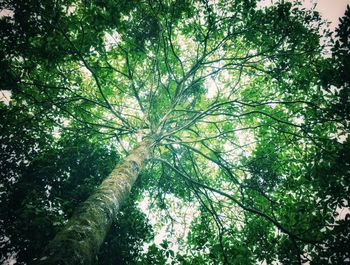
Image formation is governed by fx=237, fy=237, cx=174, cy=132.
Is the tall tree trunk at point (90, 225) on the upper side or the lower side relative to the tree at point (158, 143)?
lower

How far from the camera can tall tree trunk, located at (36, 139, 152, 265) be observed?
2.31 m

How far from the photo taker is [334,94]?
156 inches

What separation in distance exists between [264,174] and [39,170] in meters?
5.44

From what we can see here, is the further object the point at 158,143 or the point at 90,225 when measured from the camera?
the point at 158,143

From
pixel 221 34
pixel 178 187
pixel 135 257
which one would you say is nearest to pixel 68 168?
pixel 135 257

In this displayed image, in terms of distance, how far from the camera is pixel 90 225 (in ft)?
9.48

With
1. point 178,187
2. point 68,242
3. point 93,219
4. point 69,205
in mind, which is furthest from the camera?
point 178,187

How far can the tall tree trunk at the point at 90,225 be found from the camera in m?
2.31

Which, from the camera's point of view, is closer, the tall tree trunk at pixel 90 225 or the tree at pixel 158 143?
the tall tree trunk at pixel 90 225

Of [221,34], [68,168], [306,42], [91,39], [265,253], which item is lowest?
[265,253]

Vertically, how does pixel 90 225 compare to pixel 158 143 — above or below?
below

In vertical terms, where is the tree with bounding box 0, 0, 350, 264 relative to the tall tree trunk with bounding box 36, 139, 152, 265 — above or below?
above

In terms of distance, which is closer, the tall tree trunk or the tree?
the tall tree trunk

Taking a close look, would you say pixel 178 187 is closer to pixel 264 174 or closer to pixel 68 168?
pixel 264 174
